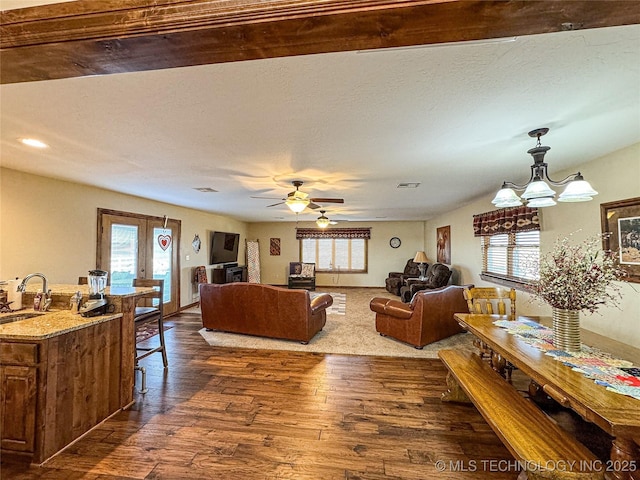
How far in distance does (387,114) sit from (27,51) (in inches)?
70.3

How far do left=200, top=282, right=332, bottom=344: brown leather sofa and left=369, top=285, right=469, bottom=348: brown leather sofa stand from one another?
1034mm

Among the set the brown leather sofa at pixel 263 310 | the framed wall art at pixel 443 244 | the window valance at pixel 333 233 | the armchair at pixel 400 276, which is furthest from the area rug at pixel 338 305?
the framed wall art at pixel 443 244

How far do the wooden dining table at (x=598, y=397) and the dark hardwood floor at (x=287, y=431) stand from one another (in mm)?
787

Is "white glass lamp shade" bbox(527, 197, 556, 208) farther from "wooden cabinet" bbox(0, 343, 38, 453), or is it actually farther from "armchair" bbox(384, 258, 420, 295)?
"armchair" bbox(384, 258, 420, 295)

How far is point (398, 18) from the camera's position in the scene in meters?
0.82

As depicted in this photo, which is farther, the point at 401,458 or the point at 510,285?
the point at 510,285

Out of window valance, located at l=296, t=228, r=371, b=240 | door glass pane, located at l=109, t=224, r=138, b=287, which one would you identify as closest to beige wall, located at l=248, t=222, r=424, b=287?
window valance, located at l=296, t=228, r=371, b=240

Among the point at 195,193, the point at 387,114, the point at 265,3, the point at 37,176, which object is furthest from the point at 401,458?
the point at 37,176

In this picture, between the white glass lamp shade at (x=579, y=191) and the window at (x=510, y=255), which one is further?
the window at (x=510, y=255)

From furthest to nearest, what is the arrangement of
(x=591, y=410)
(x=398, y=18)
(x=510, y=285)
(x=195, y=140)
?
(x=510, y=285)
(x=195, y=140)
(x=591, y=410)
(x=398, y=18)

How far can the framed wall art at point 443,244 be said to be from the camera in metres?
7.17

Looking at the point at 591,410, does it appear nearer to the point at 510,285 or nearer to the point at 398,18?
the point at 398,18

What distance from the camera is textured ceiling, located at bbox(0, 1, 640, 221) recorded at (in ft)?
4.50

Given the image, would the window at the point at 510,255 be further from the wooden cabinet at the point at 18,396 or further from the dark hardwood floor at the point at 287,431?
the wooden cabinet at the point at 18,396
